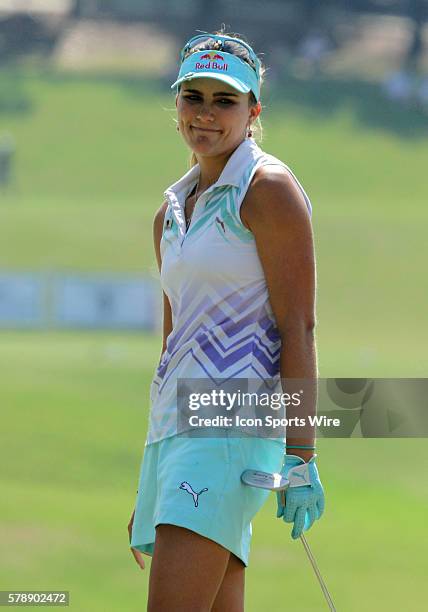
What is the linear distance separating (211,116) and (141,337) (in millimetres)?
13010

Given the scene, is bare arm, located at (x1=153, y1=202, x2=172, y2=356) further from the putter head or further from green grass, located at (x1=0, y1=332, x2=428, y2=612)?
green grass, located at (x1=0, y1=332, x2=428, y2=612)

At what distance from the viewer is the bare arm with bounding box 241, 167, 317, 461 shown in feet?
9.66

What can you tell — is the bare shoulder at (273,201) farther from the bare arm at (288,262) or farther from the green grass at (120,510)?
the green grass at (120,510)

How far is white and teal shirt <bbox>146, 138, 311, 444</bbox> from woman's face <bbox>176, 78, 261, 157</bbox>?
0.06 metres

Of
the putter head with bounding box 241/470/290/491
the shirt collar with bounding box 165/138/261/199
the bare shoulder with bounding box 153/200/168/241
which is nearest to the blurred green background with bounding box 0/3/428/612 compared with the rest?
the bare shoulder with bounding box 153/200/168/241

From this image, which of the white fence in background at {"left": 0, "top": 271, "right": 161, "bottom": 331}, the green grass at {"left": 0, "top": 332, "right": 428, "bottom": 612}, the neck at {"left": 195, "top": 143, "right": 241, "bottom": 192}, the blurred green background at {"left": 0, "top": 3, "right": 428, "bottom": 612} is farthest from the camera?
the white fence in background at {"left": 0, "top": 271, "right": 161, "bottom": 331}

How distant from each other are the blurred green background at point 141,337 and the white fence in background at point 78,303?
19 centimetres

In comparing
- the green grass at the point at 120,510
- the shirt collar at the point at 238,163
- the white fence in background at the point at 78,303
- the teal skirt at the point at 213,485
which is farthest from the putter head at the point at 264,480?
the white fence in background at the point at 78,303

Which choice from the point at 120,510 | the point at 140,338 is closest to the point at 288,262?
the point at 120,510

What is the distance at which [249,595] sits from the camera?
17.8 feet

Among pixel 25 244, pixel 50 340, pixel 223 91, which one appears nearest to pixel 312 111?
pixel 25 244

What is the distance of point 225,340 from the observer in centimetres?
298

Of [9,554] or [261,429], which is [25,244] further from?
[261,429]

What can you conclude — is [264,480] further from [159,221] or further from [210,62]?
[210,62]
